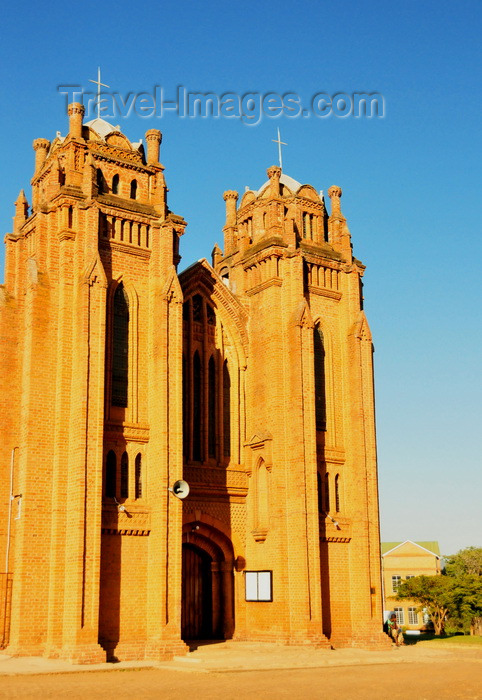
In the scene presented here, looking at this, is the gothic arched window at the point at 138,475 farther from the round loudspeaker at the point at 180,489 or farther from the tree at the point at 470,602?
the tree at the point at 470,602

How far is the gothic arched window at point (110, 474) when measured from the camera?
1136 inches

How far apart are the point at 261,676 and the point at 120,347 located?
41.2 feet

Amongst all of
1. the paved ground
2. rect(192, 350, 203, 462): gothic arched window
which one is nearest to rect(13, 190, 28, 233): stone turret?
rect(192, 350, 203, 462): gothic arched window

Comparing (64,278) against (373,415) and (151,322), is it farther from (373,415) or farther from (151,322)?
(373,415)

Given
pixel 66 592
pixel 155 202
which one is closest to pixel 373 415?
pixel 155 202

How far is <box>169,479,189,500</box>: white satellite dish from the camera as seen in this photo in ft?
94.6

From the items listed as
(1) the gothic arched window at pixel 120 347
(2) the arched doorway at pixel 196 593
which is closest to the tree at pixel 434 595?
(2) the arched doorway at pixel 196 593

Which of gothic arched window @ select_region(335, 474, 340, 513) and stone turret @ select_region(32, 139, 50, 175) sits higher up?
stone turret @ select_region(32, 139, 50, 175)

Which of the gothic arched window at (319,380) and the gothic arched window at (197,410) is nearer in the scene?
the gothic arched window at (197,410)

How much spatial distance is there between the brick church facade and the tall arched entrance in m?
0.08

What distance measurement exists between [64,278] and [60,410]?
470 cm

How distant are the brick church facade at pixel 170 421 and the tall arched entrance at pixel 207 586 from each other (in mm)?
77

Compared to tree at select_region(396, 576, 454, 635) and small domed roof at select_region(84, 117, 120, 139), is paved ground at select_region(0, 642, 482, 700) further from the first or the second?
tree at select_region(396, 576, 454, 635)

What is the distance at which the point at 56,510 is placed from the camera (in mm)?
27406
